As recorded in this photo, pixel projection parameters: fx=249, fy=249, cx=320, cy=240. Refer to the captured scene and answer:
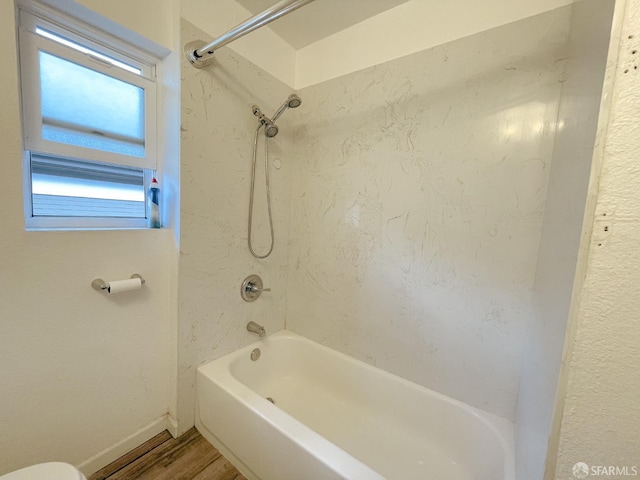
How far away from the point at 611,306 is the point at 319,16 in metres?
1.76

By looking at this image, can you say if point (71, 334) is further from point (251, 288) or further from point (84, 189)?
point (251, 288)

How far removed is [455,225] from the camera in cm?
119

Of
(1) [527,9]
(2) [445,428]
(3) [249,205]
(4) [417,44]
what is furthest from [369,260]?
(1) [527,9]

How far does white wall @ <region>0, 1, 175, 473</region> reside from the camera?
0.85 meters

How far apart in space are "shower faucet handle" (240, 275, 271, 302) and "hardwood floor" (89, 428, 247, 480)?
29.9 inches

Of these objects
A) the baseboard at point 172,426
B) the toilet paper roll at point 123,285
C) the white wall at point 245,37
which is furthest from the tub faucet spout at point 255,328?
the white wall at point 245,37

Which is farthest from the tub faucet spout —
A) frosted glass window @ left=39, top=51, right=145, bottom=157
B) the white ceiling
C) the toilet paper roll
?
the white ceiling

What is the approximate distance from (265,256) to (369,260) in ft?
2.18

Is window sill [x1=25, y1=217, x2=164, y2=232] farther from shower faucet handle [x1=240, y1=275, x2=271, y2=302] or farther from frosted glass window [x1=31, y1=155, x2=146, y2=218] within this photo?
shower faucet handle [x1=240, y1=275, x2=271, y2=302]

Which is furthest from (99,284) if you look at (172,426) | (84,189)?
(172,426)

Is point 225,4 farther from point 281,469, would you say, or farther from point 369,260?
point 281,469

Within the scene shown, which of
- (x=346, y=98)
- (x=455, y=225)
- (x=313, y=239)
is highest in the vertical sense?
(x=346, y=98)

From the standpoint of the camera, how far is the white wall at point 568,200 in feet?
1.64

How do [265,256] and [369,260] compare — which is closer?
[369,260]
